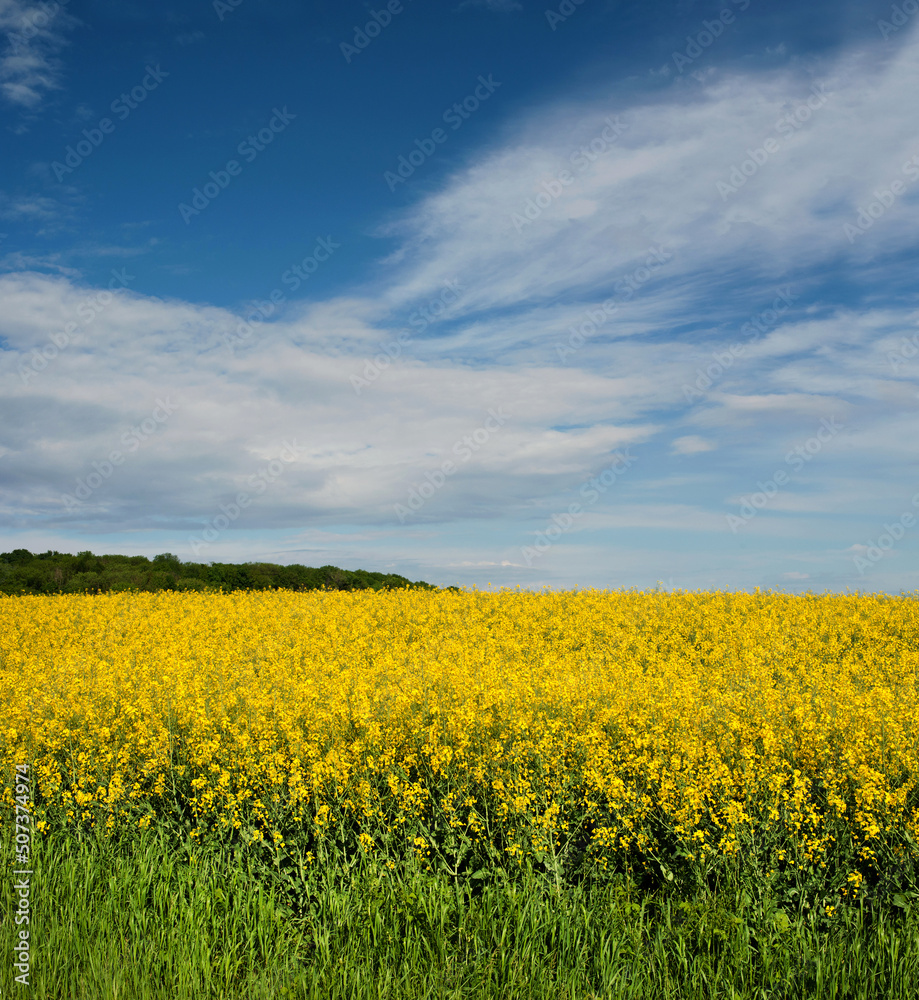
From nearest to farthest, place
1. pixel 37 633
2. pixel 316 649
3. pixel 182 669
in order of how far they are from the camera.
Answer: pixel 182 669, pixel 316 649, pixel 37 633

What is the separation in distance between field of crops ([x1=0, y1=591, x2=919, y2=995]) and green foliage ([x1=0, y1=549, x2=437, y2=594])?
51.5 feet

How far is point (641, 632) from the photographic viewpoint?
45.3 feet

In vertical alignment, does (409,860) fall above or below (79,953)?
above

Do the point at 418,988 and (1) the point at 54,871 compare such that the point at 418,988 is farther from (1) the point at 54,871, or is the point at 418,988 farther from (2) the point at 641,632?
(2) the point at 641,632

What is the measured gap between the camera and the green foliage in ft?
81.8

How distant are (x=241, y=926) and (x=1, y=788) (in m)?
3.46

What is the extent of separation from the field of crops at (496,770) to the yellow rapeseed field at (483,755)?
3cm

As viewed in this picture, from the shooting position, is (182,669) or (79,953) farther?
(182,669)

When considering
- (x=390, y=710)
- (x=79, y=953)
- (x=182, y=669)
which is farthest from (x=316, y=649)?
(x=79, y=953)
